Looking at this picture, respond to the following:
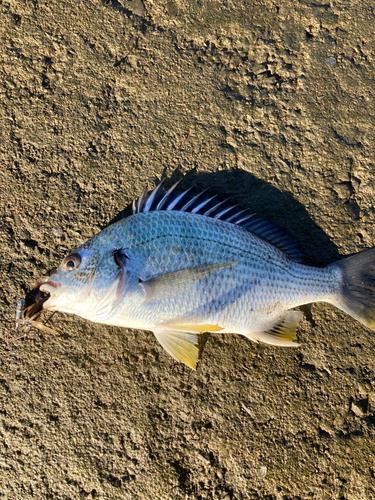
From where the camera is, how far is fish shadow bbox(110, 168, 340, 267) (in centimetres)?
297

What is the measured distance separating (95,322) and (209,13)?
294 centimetres

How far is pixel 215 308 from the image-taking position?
2557 millimetres

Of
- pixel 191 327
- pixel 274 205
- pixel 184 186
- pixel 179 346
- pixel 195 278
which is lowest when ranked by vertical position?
pixel 179 346

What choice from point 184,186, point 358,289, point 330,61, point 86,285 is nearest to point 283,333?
point 358,289

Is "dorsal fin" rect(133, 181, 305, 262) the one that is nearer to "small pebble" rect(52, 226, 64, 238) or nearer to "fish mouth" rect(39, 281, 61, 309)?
"small pebble" rect(52, 226, 64, 238)

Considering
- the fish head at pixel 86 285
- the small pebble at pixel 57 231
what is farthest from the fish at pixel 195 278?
the small pebble at pixel 57 231

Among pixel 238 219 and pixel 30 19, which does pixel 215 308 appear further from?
pixel 30 19

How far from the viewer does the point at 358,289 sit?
2.76 metres

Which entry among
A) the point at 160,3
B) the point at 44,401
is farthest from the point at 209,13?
the point at 44,401

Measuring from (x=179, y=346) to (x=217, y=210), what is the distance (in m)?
1.16

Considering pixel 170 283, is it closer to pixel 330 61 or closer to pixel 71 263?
pixel 71 263

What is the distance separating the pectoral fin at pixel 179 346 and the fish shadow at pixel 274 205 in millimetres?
1253

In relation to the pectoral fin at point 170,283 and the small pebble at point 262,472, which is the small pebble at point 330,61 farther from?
the small pebble at point 262,472

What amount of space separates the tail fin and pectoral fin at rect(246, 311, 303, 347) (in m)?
0.38
